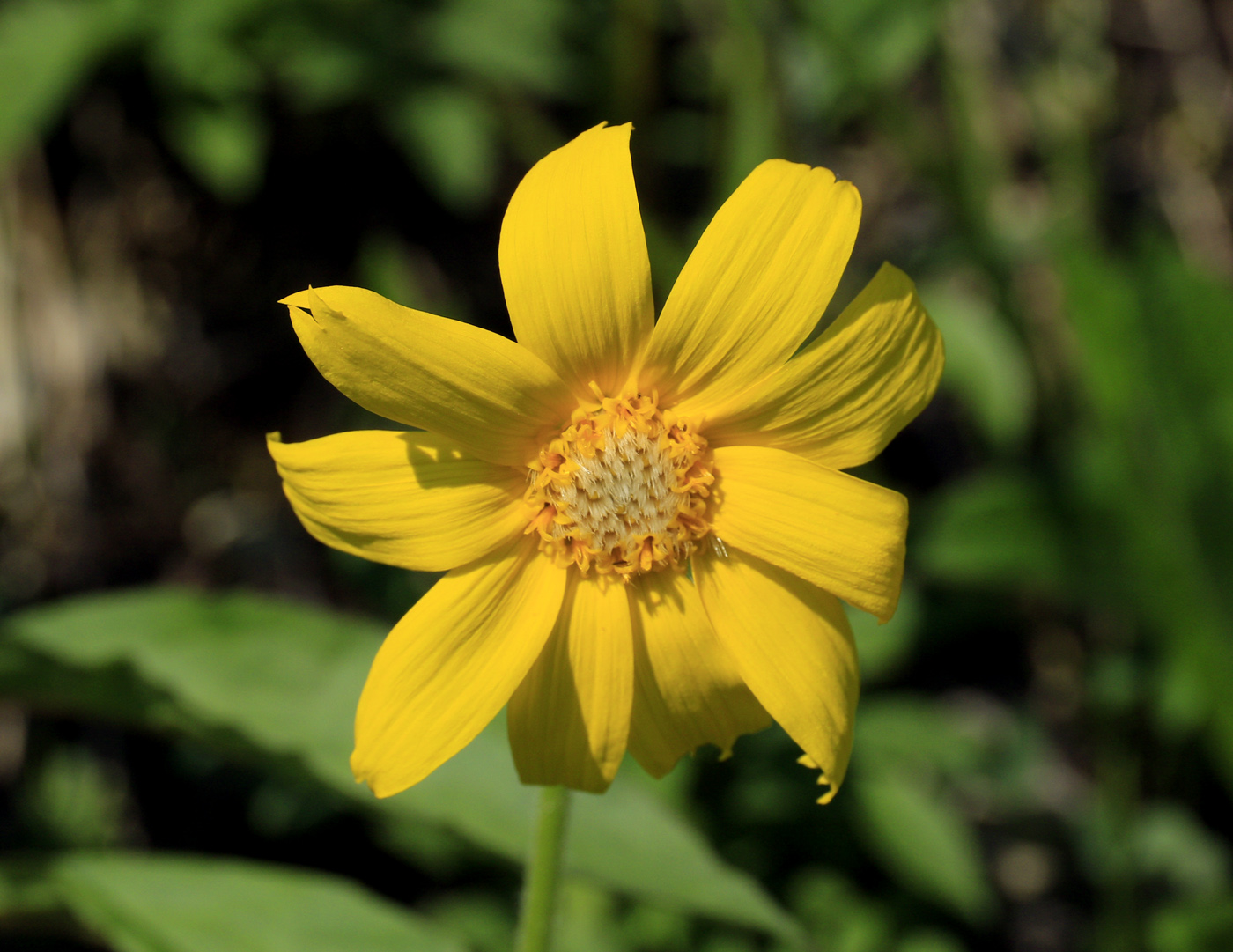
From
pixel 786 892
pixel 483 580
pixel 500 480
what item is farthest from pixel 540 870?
pixel 786 892

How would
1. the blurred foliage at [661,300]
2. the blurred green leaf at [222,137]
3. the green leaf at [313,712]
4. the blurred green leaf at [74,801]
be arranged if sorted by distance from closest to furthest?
1. the green leaf at [313,712]
2. the blurred foliage at [661,300]
3. the blurred green leaf at [74,801]
4. the blurred green leaf at [222,137]

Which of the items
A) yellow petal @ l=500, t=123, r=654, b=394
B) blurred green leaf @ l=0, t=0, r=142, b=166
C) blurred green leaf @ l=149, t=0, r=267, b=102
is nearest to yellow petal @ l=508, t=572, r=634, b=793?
yellow petal @ l=500, t=123, r=654, b=394

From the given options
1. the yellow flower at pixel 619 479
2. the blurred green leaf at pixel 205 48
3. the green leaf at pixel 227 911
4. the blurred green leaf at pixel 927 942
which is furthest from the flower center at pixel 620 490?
the blurred green leaf at pixel 205 48

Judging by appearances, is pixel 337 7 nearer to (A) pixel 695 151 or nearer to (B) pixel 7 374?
(A) pixel 695 151

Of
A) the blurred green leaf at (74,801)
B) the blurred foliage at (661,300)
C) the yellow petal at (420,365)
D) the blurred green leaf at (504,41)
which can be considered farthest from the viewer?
A: the blurred green leaf at (504,41)

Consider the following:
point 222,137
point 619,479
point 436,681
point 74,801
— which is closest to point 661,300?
point 222,137

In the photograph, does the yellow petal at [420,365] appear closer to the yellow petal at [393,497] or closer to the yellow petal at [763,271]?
the yellow petal at [393,497]
